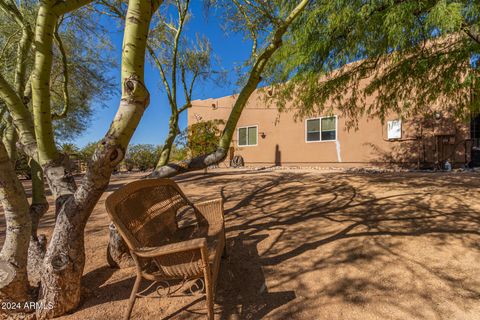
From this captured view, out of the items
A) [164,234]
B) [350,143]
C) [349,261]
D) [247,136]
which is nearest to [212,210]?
[164,234]

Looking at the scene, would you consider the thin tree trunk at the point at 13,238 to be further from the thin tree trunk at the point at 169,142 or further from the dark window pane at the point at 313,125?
the dark window pane at the point at 313,125

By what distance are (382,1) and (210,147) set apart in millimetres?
9184

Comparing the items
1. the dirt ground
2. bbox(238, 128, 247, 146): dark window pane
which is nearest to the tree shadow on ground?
the dirt ground

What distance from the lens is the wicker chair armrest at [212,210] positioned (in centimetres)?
273

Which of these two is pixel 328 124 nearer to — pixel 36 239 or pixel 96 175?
pixel 96 175

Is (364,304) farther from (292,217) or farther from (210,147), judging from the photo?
(210,147)

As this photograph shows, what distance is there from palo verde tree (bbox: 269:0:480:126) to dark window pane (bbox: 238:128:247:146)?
30.5 ft

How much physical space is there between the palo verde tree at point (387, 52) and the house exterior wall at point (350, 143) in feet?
4.38

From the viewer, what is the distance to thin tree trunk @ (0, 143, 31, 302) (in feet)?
6.04

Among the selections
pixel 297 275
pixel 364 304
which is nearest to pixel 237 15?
pixel 297 275

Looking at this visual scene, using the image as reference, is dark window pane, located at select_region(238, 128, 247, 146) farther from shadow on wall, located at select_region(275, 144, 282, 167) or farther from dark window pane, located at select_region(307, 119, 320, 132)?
dark window pane, located at select_region(307, 119, 320, 132)

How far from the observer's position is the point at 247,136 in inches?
583

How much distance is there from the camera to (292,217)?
147 inches

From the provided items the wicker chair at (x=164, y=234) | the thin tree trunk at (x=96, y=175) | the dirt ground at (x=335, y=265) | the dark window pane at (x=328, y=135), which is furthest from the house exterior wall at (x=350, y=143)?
the thin tree trunk at (x=96, y=175)
